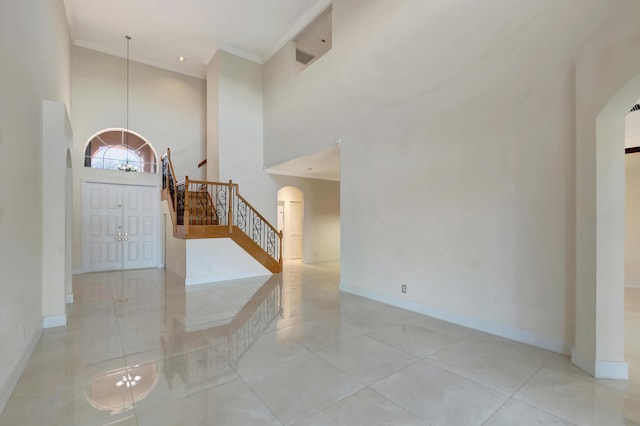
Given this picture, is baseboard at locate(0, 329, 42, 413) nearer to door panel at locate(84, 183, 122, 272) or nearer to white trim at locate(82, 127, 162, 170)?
door panel at locate(84, 183, 122, 272)

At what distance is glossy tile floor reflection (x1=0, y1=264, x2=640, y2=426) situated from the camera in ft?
6.78

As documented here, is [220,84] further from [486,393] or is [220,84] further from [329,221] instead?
[486,393]

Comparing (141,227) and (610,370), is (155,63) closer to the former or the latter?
(141,227)

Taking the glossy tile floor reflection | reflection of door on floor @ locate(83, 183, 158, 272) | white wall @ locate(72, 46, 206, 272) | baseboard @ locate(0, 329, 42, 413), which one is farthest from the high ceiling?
baseboard @ locate(0, 329, 42, 413)

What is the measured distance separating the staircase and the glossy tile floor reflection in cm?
256

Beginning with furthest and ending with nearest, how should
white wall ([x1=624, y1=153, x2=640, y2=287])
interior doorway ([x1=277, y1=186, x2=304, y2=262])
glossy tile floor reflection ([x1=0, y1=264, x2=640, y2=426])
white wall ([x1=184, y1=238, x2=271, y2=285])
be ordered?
interior doorway ([x1=277, y1=186, x2=304, y2=262]) < white wall ([x1=184, y1=238, x2=271, y2=285]) < white wall ([x1=624, y1=153, x2=640, y2=287]) < glossy tile floor reflection ([x1=0, y1=264, x2=640, y2=426])

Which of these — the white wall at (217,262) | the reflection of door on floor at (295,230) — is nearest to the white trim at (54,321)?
the white wall at (217,262)

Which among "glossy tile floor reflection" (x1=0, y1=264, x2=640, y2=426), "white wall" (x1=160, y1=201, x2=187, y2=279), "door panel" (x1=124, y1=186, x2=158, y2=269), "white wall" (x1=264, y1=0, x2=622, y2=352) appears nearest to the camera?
"glossy tile floor reflection" (x1=0, y1=264, x2=640, y2=426)

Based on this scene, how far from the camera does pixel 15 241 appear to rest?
8.54 feet

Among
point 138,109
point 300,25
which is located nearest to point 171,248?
point 138,109

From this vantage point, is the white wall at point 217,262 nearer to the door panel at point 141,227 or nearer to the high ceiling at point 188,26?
the door panel at point 141,227

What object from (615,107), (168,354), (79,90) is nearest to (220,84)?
(79,90)

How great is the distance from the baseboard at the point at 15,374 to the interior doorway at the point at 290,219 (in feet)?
23.3

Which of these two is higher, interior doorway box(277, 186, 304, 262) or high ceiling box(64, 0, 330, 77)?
high ceiling box(64, 0, 330, 77)
